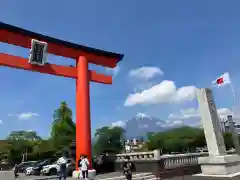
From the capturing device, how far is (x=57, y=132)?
38.2 metres

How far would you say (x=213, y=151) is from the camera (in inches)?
438

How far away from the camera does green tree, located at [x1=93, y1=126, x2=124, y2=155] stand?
43250mm

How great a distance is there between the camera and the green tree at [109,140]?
43.2 metres

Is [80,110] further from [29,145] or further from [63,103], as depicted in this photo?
[29,145]

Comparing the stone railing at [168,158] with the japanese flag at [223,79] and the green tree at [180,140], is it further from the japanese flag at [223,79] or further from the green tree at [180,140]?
the green tree at [180,140]

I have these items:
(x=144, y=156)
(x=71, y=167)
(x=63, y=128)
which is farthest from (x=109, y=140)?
(x=144, y=156)

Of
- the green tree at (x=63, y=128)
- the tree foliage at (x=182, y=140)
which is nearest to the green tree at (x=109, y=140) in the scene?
the green tree at (x=63, y=128)

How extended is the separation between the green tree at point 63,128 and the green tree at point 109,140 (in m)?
6.93

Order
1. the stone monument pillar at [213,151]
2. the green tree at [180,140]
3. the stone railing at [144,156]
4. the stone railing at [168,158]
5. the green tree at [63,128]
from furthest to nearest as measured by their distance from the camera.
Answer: the green tree at [180,140]
the green tree at [63,128]
the stone railing at [168,158]
the stone railing at [144,156]
the stone monument pillar at [213,151]

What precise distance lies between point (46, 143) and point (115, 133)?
1145 cm

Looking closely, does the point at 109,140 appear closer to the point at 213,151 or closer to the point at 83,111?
the point at 83,111

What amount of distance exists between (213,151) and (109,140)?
3446 centimetres

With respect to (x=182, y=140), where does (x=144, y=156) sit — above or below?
below

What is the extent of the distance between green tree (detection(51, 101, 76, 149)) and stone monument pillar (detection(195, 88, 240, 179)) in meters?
27.4
